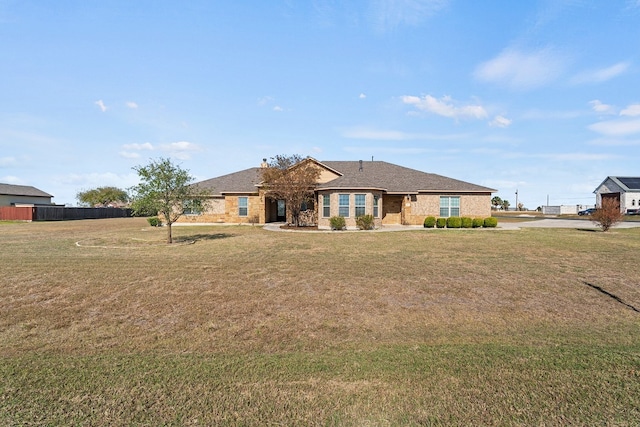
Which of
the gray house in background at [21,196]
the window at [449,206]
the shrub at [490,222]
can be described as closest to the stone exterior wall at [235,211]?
the window at [449,206]

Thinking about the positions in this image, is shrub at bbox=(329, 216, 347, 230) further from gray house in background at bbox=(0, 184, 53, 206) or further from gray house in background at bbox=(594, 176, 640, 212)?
gray house in background at bbox=(594, 176, 640, 212)

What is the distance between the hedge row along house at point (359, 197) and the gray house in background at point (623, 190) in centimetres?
4004

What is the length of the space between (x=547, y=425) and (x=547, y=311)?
166 inches

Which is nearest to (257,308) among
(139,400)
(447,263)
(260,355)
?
(260,355)

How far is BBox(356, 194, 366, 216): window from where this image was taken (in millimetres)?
24938

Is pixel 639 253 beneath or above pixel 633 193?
beneath

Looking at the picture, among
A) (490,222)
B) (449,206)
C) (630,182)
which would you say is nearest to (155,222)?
(449,206)

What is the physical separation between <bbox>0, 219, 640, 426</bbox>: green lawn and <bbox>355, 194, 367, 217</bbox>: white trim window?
1416 cm

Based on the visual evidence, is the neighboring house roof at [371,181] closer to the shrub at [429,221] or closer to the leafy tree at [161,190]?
the shrub at [429,221]

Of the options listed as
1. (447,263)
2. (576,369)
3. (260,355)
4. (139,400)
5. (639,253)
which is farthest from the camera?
(639,253)

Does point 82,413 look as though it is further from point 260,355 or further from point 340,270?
point 340,270

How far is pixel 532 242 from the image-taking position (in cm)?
1697

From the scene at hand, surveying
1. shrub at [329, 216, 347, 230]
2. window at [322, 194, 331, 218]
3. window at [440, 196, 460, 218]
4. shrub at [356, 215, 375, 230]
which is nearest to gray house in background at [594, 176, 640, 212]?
window at [440, 196, 460, 218]

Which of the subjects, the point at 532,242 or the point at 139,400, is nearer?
the point at 139,400
